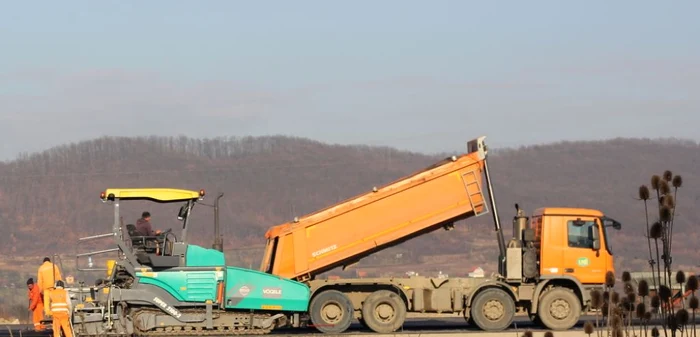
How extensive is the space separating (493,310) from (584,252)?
2234 mm

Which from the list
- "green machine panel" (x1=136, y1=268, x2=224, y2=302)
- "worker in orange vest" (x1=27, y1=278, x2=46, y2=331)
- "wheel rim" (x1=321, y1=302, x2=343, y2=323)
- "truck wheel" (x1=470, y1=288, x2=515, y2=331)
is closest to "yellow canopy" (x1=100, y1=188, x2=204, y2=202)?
"green machine panel" (x1=136, y1=268, x2=224, y2=302)

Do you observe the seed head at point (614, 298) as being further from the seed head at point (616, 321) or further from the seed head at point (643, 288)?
the seed head at point (616, 321)

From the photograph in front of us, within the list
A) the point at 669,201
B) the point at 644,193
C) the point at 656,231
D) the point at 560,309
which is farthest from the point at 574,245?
the point at 669,201

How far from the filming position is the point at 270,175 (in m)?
119

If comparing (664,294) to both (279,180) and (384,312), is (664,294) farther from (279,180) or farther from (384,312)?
(279,180)

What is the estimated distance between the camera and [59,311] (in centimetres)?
1861

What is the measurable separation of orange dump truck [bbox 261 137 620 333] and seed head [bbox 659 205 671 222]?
15.4 metres

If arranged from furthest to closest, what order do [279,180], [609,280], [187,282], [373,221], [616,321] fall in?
[279,180], [373,221], [187,282], [609,280], [616,321]

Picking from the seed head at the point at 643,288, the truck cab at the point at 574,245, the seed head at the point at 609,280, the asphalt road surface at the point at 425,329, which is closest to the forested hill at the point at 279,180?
the asphalt road surface at the point at 425,329

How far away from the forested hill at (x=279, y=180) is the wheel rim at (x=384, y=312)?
65.8m

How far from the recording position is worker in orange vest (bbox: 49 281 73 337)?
61.0 ft

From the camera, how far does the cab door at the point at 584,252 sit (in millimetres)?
22078

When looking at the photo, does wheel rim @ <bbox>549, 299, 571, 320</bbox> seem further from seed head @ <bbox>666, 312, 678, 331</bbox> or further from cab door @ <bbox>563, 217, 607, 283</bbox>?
seed head @ <bbox>666, 312, 678, 331</bbox>

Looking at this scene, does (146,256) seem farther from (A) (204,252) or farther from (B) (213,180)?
(B) (213,180)
